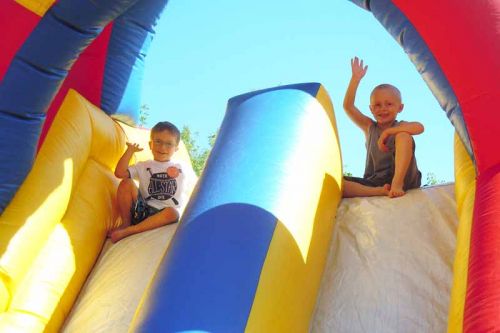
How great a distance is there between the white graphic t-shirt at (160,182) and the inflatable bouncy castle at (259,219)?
15 centimetres

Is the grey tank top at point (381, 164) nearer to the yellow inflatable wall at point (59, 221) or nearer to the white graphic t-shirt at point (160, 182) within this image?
the white graphic t-shirt at point (160, 182)

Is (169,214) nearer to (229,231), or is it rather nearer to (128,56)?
(229,231)

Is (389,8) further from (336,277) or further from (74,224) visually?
(74,224)

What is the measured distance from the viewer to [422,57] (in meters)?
1.76

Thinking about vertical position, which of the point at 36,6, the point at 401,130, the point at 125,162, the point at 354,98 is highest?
the point at 36,6

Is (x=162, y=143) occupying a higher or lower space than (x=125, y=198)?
higher

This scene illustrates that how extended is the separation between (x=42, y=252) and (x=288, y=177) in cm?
94

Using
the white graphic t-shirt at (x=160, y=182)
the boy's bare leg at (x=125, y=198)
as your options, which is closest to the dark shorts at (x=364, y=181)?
the white graphic t-shirt at (x=160, y=182)

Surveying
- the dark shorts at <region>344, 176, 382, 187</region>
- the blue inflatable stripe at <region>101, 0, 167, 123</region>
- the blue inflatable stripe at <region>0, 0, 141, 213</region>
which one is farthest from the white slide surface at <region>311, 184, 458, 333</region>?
the blue inflatable stripe at <region>101, 0, 167, 123</region>

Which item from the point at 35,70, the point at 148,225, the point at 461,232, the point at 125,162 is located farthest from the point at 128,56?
the point at 461,232

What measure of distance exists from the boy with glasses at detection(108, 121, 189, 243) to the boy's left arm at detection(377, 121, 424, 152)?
865mm

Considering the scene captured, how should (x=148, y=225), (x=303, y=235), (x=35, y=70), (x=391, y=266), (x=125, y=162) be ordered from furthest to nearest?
(x=125, y=162)
(x=148, y=225)
(x=35, y=70)
(x=391, y=266)
(x=303, y=235)

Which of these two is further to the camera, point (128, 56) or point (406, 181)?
point (128, 56)

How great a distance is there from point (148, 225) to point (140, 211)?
0.43 feet
